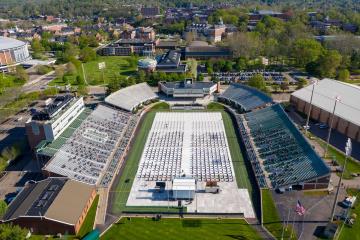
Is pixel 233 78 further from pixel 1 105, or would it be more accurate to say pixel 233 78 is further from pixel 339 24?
pixel 339 24

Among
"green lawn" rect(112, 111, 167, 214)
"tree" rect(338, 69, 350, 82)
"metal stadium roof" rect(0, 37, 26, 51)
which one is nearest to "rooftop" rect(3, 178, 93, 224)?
"green lawn" rect(112, 111, 167, 214)

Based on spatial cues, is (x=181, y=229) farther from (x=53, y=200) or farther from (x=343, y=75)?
(x=343, y=75)

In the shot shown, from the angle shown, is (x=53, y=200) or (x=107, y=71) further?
(x=107, y=71)

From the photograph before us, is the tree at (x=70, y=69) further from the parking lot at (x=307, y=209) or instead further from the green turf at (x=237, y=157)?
the parking lot at (x=307, y=209)

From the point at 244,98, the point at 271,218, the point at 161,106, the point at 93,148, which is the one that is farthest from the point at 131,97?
the point at 271,218

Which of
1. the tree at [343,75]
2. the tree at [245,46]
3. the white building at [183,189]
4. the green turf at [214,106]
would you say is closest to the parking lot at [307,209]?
the white building at [183,189]

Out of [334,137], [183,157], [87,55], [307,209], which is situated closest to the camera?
[307,209]

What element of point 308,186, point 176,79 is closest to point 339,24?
point 176,79
